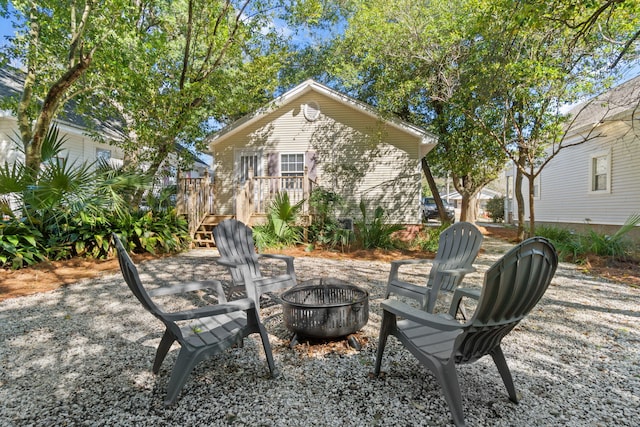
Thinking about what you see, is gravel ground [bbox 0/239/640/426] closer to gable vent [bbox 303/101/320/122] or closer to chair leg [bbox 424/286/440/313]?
chair leg [bbox 424/286/440/313]

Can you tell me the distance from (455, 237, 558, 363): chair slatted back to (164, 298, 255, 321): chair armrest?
1.50 meters

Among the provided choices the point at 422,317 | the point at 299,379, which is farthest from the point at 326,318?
the point at 422,317

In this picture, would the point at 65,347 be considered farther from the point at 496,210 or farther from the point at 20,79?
the point at 496,210

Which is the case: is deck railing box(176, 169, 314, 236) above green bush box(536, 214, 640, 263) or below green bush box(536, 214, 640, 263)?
above

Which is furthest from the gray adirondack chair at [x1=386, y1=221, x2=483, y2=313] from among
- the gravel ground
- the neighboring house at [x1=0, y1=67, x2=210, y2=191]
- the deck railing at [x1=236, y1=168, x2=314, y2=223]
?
the neighboring house at [x1=0, y1=67, x2=210, y2=191]

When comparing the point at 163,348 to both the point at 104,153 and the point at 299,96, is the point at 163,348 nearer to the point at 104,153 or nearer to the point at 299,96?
Result: the point at 299,96

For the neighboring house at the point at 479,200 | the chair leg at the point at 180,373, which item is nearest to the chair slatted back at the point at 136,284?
the chair leg at the point at 180,373

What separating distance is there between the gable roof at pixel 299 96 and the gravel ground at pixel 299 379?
7.73 m

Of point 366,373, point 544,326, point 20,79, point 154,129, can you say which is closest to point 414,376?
point 366,373

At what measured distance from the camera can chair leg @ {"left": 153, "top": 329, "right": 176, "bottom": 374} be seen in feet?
7.98

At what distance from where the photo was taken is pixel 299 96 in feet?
37.7

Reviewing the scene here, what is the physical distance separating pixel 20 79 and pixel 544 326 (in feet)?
54.3

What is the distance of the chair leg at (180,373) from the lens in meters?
2.12

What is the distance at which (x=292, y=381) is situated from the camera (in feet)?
8.06
